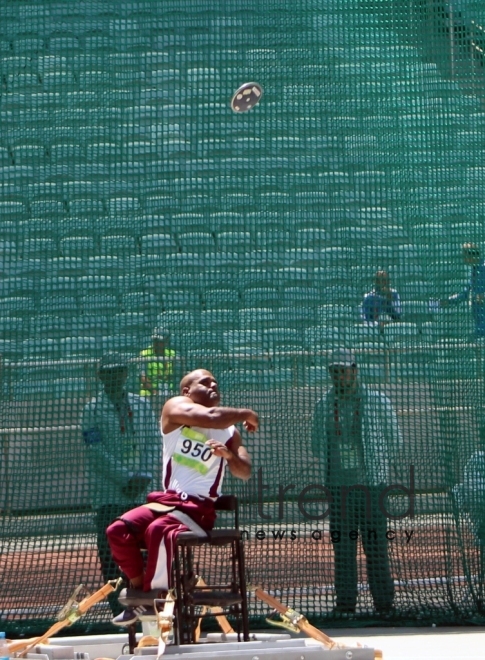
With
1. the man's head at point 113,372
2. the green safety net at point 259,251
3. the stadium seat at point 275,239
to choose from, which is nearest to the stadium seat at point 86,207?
the green safety net at point 259,251

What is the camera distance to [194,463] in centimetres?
566

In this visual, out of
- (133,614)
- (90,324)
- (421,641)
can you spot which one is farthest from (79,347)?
(421,641)

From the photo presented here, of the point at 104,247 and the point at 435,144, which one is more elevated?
the point at 435,144

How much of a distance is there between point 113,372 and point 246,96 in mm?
1715

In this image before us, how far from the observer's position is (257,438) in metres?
6.91

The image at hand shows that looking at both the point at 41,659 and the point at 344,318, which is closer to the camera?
the point at 41,659

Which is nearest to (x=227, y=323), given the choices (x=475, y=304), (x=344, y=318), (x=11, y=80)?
(x=344, y=318)

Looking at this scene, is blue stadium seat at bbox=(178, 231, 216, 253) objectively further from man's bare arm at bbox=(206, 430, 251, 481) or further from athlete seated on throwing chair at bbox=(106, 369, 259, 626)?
man's bare arm at bbox=(206, 430, 251, 481)

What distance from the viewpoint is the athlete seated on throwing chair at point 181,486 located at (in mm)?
5406

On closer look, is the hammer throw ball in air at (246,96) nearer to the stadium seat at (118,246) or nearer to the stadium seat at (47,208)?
the stadium seat at (118,246)

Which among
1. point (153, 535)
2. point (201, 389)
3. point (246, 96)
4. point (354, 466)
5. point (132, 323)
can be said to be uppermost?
point (246, 96)

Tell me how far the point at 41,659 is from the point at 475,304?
306cm

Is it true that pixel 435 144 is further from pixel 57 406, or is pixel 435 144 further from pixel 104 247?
pixel 57 406

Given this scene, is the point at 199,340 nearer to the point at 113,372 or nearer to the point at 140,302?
the point at 140,302
